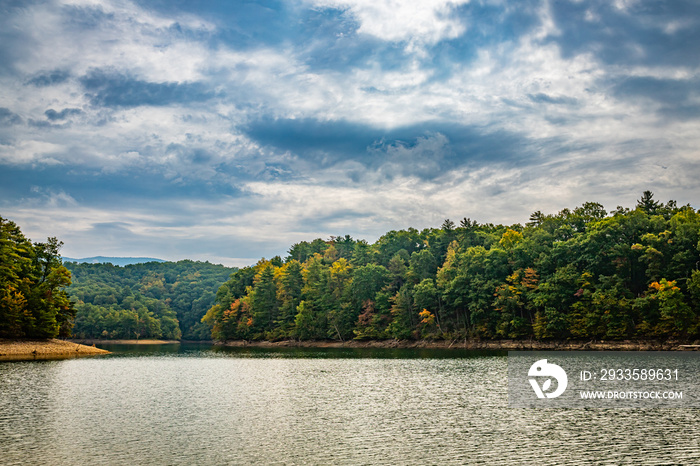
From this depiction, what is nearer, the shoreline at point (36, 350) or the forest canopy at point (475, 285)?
the shoreline at point (36, 350)

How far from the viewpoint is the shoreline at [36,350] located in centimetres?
7538

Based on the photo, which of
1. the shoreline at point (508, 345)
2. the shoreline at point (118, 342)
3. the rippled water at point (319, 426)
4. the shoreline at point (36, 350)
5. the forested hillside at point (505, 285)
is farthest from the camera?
the shoreline at point (118, 342)

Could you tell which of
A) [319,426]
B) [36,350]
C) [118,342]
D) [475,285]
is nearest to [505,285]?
[475,285]

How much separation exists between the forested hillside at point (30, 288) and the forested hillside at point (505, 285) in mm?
58394

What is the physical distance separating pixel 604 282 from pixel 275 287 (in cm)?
9179

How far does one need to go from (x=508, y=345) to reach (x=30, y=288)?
83457mm

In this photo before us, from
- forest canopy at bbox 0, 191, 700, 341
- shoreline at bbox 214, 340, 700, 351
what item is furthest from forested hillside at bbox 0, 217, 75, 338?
shoreline at bbox 214, 340, 700, 351

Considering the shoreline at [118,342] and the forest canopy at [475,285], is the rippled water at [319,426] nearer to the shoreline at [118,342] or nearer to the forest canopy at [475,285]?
the forest canopy at [475,285]

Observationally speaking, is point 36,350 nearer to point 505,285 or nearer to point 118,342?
point 505,285

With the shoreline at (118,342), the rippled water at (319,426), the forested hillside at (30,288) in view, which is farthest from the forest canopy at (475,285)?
the rippled water at (319,426)

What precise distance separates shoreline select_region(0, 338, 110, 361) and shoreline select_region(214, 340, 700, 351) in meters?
54.1

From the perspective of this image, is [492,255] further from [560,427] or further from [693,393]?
[560,427]

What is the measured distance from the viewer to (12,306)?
7638cm

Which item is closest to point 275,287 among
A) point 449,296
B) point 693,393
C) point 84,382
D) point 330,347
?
point 330,347
